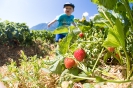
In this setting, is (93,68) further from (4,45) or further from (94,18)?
(4,45)

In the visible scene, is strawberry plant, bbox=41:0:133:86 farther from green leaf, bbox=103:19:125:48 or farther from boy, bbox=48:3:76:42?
boy, bbox=48:3:76:42

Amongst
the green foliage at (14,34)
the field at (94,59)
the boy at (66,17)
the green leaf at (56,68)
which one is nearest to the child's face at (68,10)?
the boy at (66,17)

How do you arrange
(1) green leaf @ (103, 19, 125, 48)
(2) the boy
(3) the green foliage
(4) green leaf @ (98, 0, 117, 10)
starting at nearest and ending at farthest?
(1) green leaf @ (103, 19, 125, 48) < (4) green leaf @ (98, 0, 117, 10) < (2) the boy < (3) the green foliage

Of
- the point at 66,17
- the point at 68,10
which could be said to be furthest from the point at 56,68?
the point at 68,10

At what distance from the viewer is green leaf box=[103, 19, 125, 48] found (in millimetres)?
843

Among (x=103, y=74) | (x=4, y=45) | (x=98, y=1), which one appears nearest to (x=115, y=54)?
(x=103, y=74)

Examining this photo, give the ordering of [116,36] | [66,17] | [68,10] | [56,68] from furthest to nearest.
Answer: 1. [68,10]
2. [66,17]
3. [56,68]
4. [116,36]

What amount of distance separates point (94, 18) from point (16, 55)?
19.7ft

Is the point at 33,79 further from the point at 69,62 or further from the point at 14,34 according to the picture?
the point at 14,34

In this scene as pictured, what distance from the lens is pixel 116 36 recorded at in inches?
34.1

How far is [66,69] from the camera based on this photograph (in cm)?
112

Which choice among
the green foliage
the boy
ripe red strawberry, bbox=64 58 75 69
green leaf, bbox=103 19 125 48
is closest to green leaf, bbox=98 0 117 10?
green leaf, bbox=103 19 125 48

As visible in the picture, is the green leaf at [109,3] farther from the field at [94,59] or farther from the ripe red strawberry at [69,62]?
the ripe red strawberry at [69,62]

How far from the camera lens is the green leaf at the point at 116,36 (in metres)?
0.84
